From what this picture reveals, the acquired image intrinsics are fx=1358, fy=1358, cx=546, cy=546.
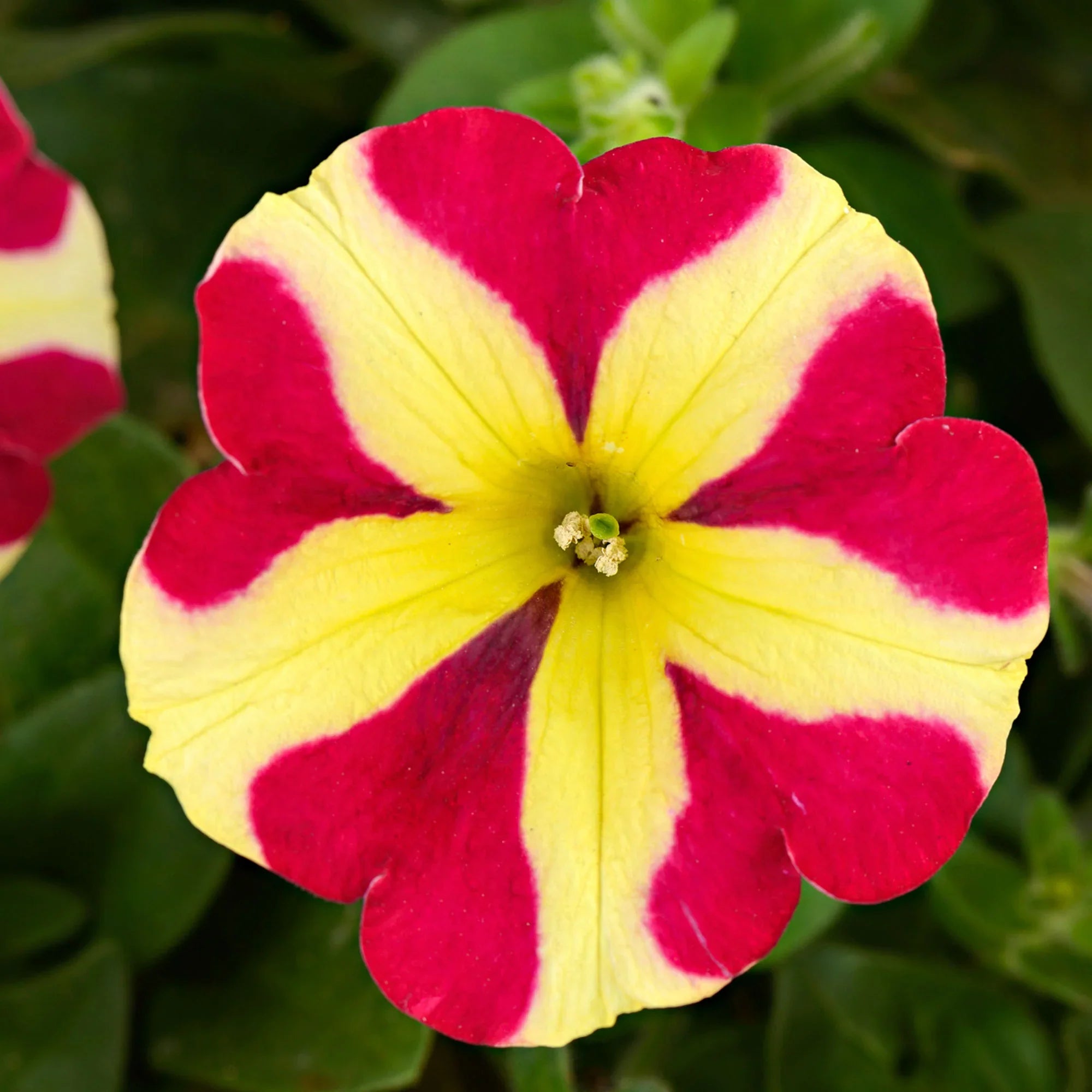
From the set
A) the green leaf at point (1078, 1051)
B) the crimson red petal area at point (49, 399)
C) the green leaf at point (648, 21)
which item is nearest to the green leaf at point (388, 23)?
the green leaf at point (648, 21)

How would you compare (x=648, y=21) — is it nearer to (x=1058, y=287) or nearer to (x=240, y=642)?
(x=1058, y=287)

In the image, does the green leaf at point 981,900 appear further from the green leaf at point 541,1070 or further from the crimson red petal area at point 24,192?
the crimson red petal area at point 24,192

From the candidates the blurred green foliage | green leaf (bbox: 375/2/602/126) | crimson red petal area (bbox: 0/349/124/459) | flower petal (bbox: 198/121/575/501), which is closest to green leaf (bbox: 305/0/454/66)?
the blurred green foliage

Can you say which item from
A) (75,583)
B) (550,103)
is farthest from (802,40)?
(75,583)

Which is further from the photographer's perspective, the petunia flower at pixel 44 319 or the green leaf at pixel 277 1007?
the petunia flower at pixel 44 319

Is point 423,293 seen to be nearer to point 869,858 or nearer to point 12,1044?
point 869,858

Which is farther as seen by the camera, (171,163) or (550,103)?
(171,163)

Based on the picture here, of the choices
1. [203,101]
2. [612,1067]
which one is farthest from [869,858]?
[203,101]
